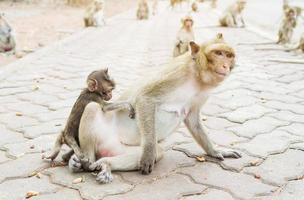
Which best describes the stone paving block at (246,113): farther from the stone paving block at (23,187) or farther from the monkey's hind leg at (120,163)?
the stone paving block at (23,187)

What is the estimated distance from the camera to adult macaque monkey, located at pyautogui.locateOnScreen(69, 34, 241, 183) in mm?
3332

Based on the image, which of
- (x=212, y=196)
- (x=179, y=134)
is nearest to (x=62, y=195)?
(x=212, y=196)

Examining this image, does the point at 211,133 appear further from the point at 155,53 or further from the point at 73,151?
the point at 155,53

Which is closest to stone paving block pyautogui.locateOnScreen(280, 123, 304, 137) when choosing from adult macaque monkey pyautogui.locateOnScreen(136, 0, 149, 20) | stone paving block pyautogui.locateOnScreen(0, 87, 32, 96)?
stone paving block pyautogui.locateOnScreen(0, 87, 32, 96)

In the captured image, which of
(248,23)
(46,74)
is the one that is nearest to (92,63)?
(46,74)

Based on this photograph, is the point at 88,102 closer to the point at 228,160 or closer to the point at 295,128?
the point at 228,160

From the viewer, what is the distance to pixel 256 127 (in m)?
4.73

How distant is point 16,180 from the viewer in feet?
11.3

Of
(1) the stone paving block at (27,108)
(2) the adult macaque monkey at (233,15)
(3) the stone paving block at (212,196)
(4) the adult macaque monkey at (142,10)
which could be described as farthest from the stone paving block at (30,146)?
(4) the adult macaque monkey at (142,10)

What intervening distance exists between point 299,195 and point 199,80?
1.02 metres

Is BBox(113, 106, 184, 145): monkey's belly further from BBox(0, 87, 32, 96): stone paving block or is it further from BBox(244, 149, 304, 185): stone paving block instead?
BBox(0, 87, 32, 96): stone paving block

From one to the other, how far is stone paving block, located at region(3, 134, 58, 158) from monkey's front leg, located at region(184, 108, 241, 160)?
119 cm

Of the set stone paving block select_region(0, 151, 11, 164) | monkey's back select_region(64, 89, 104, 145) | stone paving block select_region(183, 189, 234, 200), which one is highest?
monkey's back select_region(64, 89, 104, 145)

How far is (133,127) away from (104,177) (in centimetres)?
55
